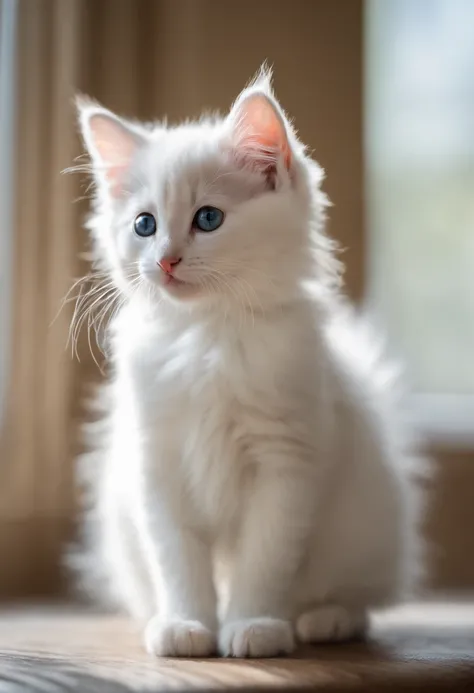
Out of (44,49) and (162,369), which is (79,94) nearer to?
(44,49)

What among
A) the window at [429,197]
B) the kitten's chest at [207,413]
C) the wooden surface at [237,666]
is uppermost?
the window at [429,197]

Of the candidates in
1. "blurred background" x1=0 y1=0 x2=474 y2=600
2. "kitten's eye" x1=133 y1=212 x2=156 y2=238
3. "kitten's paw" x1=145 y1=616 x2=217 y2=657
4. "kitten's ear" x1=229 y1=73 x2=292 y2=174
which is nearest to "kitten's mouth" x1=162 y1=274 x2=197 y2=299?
"kitten's eye" x1=133 y1=212 x2=156 y2=238

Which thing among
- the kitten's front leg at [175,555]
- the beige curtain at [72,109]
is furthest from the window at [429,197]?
the kitten's front leg at [175,555]

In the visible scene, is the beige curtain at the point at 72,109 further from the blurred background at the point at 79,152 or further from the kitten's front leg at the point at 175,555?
the kitten's front leg at the point at 175,555

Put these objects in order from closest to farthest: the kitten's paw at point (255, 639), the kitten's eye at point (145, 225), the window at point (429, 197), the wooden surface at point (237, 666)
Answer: the wooden surface at point (237, 666), the kitten's paw at point (255, 639), the kitten's eye at point (145, 225), the window at point (429, 197)

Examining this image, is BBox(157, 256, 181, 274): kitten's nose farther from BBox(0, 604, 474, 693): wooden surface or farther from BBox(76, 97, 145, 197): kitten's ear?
BBox(0, 604, 474, 693): wooden surface

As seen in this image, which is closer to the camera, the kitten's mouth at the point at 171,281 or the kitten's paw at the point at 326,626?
the kitten's mouth at the point at 171,281

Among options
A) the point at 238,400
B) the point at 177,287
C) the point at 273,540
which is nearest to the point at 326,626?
the point at 273,540
